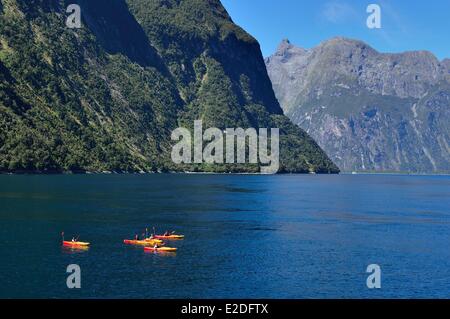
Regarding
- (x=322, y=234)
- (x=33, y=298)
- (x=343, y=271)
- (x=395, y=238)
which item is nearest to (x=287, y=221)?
(x=322, y=234)

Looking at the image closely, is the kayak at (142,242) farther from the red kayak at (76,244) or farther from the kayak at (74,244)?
the kayak at (74,244)

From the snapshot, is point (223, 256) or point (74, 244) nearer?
point (223, 256)

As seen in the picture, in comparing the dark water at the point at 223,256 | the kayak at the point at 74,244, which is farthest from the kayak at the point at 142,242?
the kayak at the point at 74,244

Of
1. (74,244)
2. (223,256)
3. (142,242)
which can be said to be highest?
(74,244)

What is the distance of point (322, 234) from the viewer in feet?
498

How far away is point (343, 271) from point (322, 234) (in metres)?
45.2

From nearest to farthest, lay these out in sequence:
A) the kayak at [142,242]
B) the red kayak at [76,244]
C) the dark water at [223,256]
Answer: the dark water at [223,256] < the red kayak at [76,244] < the kayak at [142,242]

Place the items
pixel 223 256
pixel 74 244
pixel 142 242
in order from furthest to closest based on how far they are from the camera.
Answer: pixel 142 242 < pixel 74 244 < pixel 223 256

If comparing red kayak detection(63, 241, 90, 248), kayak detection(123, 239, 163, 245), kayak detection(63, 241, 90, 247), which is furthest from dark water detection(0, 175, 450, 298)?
kayak detection(63, 241, 90, 247)

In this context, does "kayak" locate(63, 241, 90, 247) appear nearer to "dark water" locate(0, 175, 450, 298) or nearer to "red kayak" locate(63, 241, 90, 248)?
"red kayak" locate(63, 241, 90, 248)

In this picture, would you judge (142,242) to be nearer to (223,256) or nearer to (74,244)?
(74,244)

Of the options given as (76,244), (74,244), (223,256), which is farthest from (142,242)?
(223,256)

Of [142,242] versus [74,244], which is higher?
[74,244]
